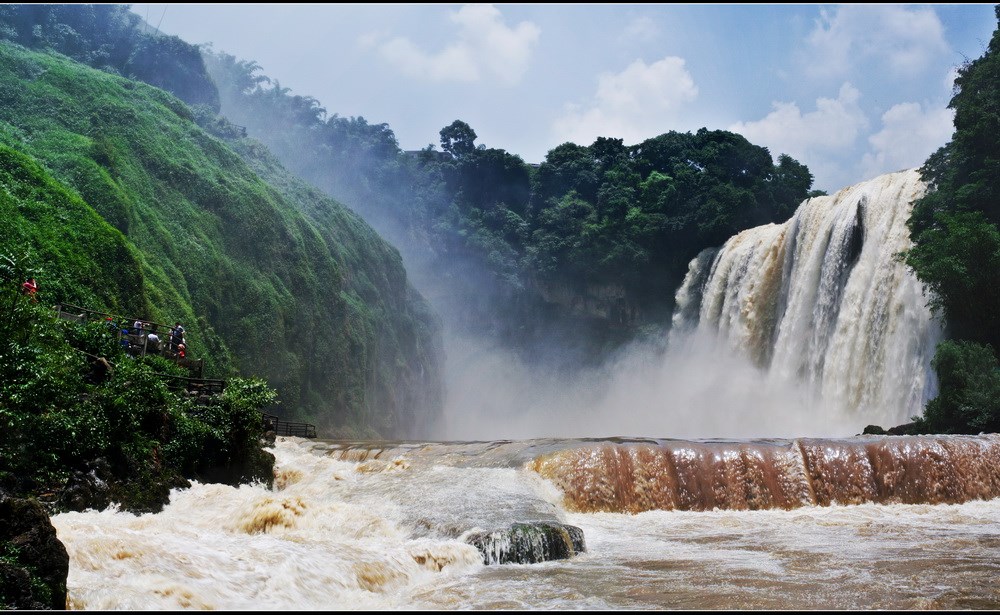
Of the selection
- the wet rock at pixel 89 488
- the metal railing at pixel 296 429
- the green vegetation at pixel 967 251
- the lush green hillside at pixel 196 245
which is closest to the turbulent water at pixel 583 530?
the wet rock at pixel 89 488

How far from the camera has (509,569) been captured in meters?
9.64

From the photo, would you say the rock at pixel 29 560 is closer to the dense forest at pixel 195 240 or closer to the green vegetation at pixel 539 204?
the dense forest at pixel 195 240

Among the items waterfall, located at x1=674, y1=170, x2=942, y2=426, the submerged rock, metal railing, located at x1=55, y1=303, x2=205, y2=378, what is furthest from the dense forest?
waterfall, located at x1=674, y1=170, x2=942, y2=426

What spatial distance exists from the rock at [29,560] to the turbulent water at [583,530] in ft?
1.32

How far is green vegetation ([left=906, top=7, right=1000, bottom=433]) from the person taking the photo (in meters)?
22.7

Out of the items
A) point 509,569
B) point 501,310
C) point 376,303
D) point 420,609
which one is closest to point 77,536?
point 420,609

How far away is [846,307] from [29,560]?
96.1 ft

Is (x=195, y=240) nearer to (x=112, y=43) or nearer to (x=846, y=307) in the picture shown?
(x=112, y=43)

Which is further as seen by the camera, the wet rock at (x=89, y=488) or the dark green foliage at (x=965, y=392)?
the dark green foliage at (x=965, y=392)

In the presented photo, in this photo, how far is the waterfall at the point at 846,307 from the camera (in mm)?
26684

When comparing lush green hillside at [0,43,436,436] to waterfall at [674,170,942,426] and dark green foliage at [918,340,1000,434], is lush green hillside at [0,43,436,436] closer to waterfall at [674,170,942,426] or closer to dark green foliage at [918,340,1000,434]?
waterfall at [674,170,942,426]

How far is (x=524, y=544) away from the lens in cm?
1020

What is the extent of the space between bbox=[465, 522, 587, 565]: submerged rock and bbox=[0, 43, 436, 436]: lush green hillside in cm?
1533

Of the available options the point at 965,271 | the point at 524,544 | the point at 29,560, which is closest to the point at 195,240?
the point at 524,544
